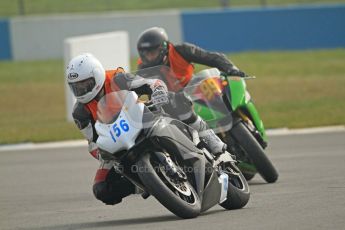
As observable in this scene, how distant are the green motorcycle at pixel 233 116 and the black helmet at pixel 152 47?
0.77 meters

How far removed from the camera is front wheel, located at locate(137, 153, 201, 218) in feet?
23.8

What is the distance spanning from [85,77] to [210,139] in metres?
1.30

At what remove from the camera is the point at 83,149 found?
15.0 meters

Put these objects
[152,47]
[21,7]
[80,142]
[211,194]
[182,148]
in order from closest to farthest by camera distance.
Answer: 1. [182,148]
2. [211,194]
3. [152,47]
4. [80,142]
5. [21,7]

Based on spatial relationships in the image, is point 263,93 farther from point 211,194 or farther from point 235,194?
point 211,194

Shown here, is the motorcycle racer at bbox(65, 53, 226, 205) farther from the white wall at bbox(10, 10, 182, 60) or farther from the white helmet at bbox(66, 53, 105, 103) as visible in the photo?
the white wall at bbox(10, 10, 182, 60)

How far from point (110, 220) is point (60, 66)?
20.7 meters

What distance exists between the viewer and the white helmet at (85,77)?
785cm

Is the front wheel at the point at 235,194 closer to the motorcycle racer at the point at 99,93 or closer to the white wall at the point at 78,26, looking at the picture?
the motorcycle racer at the point at 99,93

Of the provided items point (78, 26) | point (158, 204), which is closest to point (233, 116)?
point (158, 204)

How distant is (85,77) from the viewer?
7859 mm

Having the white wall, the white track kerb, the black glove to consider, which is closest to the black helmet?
the black glove

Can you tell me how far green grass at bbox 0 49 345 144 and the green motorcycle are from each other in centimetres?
618

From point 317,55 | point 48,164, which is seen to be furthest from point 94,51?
point 317,55
